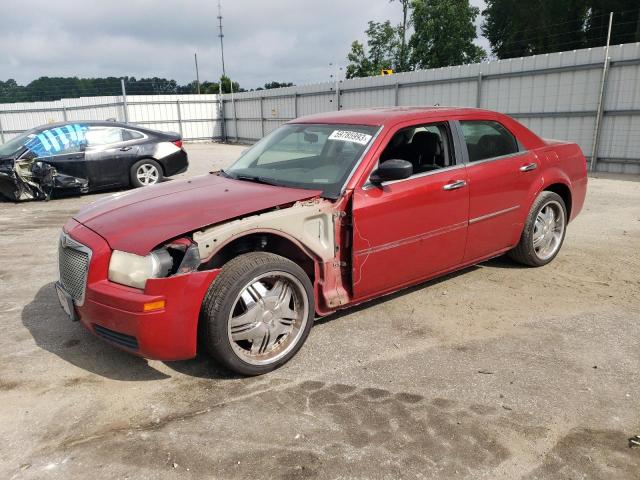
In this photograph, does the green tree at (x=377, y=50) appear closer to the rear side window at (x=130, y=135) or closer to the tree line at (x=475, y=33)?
the tree line at (x=475, y=33)

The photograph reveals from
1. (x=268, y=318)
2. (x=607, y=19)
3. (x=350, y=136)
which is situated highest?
(x=607, y=19)

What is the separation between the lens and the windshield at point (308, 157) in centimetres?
370

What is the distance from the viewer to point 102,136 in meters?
9.93

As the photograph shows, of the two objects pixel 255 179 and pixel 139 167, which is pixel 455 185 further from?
pixel 139 167

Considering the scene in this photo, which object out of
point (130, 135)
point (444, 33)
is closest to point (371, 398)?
point (130, 135)

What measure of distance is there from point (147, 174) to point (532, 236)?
8007 mm

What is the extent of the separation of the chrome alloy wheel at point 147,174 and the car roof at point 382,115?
A: 6.63 m

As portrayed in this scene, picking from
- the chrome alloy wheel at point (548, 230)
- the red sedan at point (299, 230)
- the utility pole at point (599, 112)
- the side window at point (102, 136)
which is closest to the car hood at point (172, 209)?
the red sedan at point (299, 230)

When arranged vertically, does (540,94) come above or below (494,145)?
above

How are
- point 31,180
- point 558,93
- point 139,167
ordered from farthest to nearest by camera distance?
point 558,93 < point 139,167 < point 31,180

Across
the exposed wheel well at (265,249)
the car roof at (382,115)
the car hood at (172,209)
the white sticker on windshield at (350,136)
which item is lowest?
the exposed wheel well at (265,249)

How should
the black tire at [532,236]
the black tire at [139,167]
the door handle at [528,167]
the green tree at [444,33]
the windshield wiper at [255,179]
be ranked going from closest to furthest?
the windshield wiper at [255,179] → the door handle at [528,167] → the black tire at [532,236] → the black tire at [139,167] → the green tree at [444,33]

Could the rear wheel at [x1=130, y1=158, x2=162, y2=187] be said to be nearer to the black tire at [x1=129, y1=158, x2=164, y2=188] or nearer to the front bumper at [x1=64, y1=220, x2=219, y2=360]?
the black tire at [x1=129, y1=158, x2=164, y2=188]

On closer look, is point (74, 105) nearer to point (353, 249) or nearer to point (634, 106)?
point (634, 106)
